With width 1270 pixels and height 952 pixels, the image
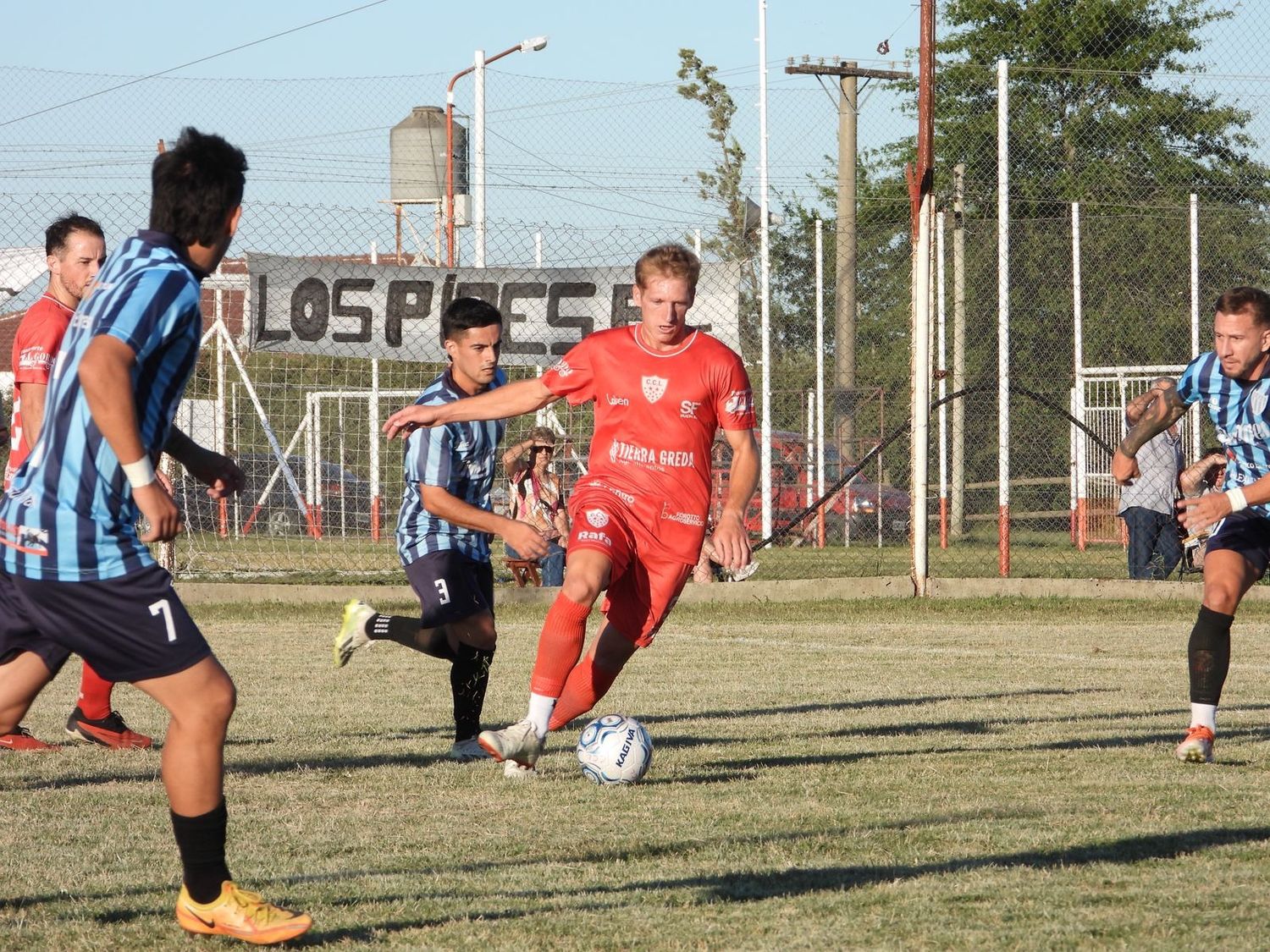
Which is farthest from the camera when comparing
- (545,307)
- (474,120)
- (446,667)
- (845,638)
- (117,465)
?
(474,120)

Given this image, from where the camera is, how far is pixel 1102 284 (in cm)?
1995

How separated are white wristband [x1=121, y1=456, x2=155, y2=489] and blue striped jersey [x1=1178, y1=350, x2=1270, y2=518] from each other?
15.8 feet

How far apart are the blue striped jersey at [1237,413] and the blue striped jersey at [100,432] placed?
472 cm

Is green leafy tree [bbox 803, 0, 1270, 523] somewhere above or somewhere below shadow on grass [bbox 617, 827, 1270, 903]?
above

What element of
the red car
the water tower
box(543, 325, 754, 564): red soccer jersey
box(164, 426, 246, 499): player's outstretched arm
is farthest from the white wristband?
the water tower

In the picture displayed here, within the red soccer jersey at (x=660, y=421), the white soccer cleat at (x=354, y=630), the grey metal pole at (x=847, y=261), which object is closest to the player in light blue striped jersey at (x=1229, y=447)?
the red soccer jersey at (x=660, y=421)

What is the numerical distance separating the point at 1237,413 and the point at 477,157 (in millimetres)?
15166

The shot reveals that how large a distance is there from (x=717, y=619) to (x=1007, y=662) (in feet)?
12.8

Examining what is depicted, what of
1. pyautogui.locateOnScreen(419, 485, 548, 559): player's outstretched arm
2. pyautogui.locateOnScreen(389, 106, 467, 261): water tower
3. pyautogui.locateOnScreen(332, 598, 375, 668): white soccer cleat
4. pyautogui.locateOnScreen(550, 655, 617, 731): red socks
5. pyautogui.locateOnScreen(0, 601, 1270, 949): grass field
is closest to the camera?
pyautogui.locateOnScreen(0, 601, 1270, 949): grass field

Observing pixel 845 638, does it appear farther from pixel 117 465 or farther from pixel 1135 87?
pixel 1135 87

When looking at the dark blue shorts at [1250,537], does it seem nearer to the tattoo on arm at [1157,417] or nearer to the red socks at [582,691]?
the tattoo on arm at [1157,417]

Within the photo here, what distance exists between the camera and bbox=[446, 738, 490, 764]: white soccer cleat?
7.14m

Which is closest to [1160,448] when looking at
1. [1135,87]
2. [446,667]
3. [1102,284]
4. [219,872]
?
[1102,284]

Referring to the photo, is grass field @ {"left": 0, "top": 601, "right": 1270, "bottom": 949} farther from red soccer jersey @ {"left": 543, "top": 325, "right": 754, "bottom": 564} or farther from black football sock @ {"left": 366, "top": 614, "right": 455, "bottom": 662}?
red soccer jersey @ {"left": 543, "top": 325, "right": 754, "bottom": 564}
